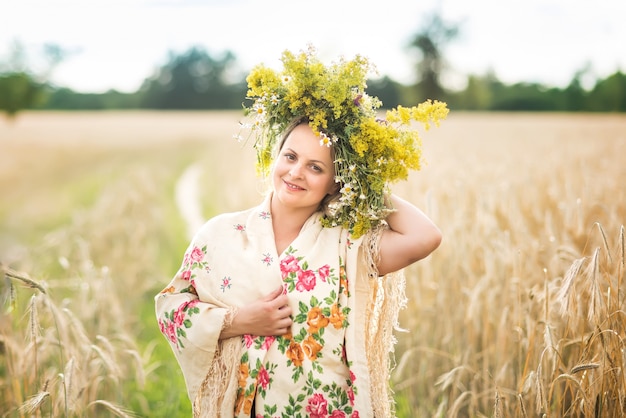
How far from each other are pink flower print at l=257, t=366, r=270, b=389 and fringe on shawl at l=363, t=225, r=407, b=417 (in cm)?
41

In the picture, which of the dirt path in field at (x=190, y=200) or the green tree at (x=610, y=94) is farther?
the green tree at (x=610, y=94)

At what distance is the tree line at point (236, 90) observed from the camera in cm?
3631

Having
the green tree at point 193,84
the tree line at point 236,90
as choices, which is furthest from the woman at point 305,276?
the green tree at point 193,84

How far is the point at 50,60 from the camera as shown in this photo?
36.4 meters

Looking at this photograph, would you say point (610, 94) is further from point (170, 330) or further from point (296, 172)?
point (170, 330)

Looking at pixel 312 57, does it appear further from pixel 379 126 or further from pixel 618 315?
pixel 618 315

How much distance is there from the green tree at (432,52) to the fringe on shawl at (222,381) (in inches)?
2023

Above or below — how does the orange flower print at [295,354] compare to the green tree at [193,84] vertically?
below

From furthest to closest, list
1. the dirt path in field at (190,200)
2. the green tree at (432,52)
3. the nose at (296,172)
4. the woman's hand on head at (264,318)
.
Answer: the green tree at (432,52) < the dirt path in field at (190,200) < the nose at (296,172) < the woman's hand on head at (264,318)

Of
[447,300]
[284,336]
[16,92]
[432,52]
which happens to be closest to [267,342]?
[284,336]

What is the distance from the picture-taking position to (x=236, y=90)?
6291 cm

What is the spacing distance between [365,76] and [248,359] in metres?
1.18

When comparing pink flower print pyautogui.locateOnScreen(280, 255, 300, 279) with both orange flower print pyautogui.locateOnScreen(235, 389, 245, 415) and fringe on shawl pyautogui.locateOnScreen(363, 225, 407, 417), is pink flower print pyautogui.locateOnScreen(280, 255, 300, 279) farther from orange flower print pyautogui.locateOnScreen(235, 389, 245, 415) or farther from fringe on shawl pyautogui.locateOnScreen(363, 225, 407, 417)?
orange flower print pyautogui.locateOnScreen(235, 389, 245, 415)

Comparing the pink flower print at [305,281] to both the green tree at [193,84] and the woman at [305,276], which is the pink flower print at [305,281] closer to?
the woman at [305,276]
